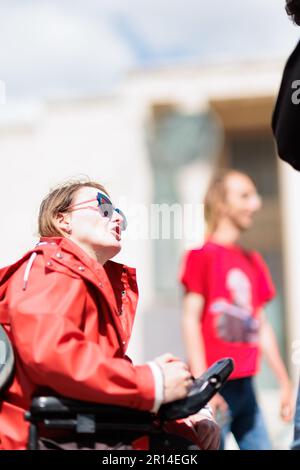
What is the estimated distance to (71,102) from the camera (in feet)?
59.4

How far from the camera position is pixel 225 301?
332 centimetres

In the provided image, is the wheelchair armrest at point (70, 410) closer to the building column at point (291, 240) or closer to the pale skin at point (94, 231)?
the pale skin at point (94, 231)

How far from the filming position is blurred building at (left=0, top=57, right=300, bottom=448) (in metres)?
16.2

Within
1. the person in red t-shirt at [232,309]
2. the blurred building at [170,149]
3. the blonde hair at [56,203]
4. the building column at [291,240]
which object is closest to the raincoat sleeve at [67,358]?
the blonde hair at [56,203]

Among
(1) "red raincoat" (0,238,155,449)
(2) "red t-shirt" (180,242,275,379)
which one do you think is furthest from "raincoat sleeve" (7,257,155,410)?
(2) "red t-shirt" (180,242,275,379)

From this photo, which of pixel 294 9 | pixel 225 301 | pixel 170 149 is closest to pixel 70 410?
pixel 294 9

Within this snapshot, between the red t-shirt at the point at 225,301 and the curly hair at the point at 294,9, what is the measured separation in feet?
4.82

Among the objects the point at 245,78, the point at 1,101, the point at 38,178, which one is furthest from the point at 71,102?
the point at 1,101

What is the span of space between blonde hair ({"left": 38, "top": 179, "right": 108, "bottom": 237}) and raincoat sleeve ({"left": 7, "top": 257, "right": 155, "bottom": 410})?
342mm

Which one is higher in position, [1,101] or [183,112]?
[183,112]

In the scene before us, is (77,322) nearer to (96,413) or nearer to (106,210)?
(96,413)

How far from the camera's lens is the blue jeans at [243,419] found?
3.03m
